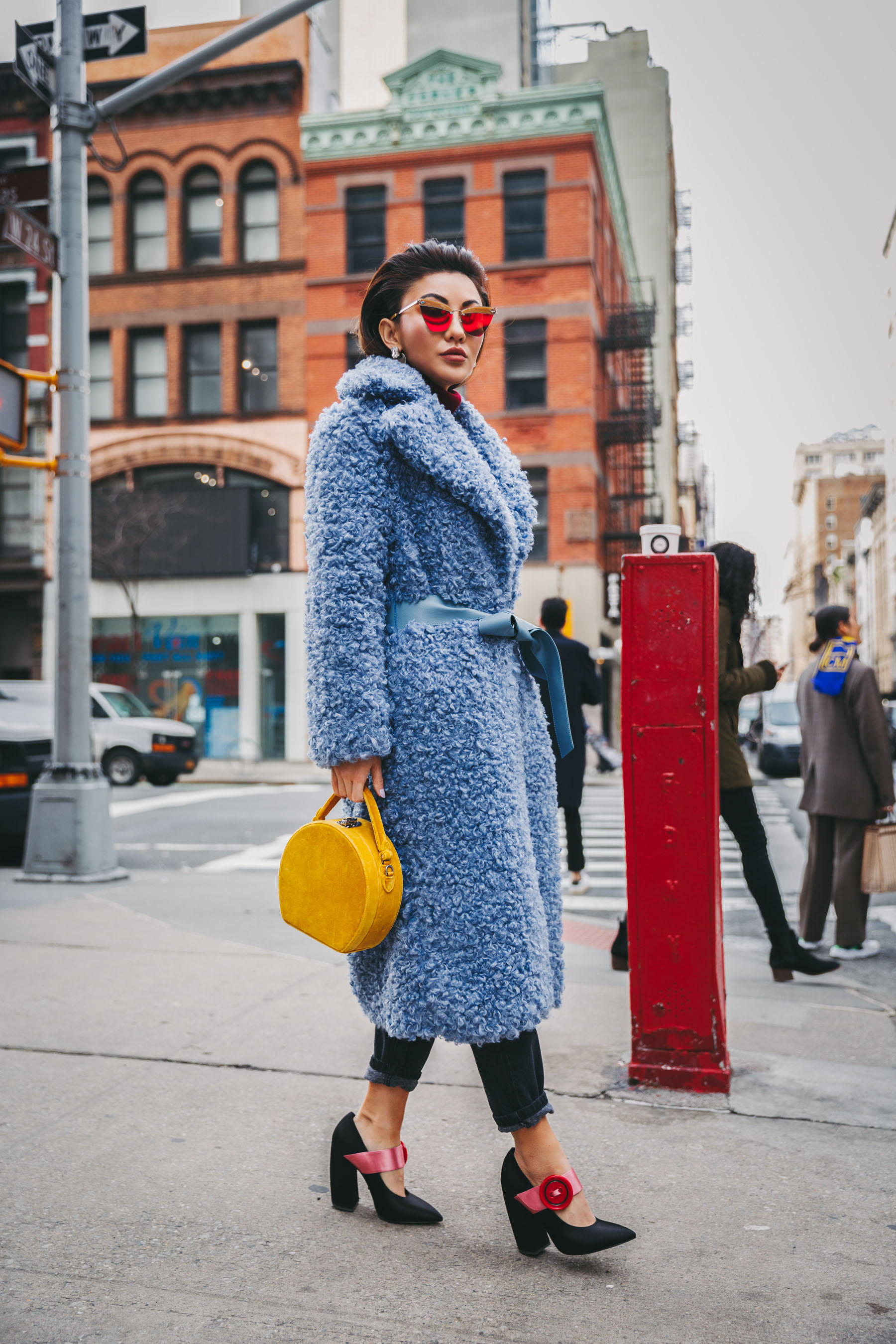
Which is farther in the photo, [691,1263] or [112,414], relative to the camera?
[112,414]

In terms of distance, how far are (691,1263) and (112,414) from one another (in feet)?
93.8

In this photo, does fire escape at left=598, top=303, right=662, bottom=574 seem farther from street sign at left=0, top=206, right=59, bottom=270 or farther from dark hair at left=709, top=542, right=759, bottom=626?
dark hair at left=709, top=542, right=759, bottom=626

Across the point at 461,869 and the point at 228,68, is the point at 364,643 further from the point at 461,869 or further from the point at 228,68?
the point at 228,68

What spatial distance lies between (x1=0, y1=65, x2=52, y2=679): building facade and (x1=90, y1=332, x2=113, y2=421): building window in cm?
112

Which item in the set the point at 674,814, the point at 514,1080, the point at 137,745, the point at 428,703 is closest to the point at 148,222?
the point at 137,745

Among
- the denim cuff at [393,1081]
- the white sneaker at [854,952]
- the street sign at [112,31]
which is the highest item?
the street sign at [112,31]

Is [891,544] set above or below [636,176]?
below


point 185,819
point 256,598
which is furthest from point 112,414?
point 185,819

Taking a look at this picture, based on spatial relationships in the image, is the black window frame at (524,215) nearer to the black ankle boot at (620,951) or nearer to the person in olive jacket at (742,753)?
the person in olive jacket at (742,753)

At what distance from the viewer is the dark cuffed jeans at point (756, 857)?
5047 millimetres

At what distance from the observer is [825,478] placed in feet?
477

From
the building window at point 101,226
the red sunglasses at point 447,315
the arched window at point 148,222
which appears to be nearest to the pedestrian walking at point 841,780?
the red sunglasses at point 447,315

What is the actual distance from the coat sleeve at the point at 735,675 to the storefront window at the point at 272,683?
2297 cm

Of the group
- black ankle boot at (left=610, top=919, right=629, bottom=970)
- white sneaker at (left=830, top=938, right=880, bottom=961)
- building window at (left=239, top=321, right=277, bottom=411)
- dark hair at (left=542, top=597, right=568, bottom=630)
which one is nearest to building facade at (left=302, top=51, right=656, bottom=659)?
building window at (left=239, top=321, right=277, bottom=411)
